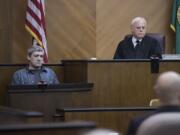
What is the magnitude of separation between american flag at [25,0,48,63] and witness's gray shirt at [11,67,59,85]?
A: 2110 millimetres

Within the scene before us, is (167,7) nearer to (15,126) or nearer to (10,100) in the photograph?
(10,100)

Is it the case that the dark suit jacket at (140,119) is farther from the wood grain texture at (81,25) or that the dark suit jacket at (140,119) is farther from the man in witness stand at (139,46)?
the wood grain texture at (81,25)

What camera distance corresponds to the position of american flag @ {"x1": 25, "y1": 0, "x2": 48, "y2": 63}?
1095cm

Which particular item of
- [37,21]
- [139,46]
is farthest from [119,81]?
[37,21]

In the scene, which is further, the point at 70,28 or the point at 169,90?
the point at 70,28

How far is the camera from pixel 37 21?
438 inches

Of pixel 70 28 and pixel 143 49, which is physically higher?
pixel 70 28

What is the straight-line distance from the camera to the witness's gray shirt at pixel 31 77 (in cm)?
866

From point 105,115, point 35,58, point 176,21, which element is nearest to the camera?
point 105,115

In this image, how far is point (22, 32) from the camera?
38.2ft

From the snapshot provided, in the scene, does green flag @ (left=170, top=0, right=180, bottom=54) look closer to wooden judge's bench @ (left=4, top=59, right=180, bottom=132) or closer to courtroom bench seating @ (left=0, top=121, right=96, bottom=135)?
wooden judge's bench @ (left=4, top=59, right=180, bottom=132)

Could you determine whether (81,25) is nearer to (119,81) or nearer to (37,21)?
(37,21)

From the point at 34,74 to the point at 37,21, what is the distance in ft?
8.29

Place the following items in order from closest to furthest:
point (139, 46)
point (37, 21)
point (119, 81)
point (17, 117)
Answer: point (17, 117)
point (119, 81)
point (139, 46)
point (37, 21)
